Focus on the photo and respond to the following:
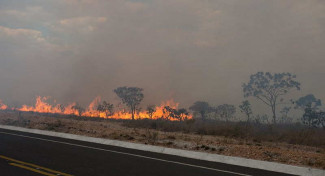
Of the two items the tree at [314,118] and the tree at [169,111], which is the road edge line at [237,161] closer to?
the tree at [314,118]

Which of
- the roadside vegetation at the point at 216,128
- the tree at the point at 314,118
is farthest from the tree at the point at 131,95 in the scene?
the tree at the point at 314,118

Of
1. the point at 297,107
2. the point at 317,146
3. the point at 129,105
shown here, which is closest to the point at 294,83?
the point at 297,107

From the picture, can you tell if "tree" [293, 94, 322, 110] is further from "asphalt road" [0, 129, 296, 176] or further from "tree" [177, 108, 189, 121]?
"asphalt road" [0, 129, 296, 176]

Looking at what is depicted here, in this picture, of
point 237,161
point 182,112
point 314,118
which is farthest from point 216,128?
point 182,112

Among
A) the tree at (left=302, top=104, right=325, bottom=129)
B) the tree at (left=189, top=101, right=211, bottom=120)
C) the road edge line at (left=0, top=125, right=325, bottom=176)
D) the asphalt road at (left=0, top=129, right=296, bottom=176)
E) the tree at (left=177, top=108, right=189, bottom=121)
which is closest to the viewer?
the asphalt road at (left=0, top=129, right=296, bottom=176)

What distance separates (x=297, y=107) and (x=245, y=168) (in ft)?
253

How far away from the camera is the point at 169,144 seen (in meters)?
16.5

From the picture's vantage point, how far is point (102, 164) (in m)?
10.0

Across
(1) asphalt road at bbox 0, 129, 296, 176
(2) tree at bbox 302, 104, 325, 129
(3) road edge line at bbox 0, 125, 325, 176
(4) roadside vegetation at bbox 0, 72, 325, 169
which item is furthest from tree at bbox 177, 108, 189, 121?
(1) asphalt road at bbox 0, 129, 296, 176

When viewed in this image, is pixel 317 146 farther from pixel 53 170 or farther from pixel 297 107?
pixel 297 107

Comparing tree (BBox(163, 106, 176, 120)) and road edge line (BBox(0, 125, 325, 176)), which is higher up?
tree (BBox(163, 106, 176, 120))

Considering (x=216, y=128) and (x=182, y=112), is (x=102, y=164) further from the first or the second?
(x=182, y=112)

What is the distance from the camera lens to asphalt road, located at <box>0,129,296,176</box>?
8.83 metres

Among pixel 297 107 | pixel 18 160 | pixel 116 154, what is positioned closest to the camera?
pixel 18 160
